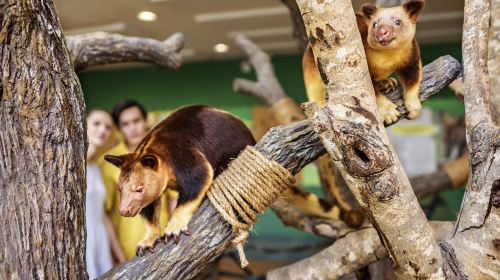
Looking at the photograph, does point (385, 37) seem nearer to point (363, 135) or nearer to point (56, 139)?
point (363, 135)

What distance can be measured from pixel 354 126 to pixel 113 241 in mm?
1245

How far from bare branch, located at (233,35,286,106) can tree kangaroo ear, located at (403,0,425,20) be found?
43.3 inches

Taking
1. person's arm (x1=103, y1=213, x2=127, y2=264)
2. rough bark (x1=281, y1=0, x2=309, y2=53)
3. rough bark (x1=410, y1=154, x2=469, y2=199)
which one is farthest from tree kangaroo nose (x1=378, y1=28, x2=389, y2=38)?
rough bark (x1=410, y1=154, x2=469, y2=199)

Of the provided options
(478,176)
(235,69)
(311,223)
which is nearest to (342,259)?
(311,223)

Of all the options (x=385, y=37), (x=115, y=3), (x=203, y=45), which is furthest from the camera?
(x=203, y=45)

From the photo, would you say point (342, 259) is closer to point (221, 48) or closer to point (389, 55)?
point (389, 55)

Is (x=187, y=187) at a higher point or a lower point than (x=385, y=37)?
lower

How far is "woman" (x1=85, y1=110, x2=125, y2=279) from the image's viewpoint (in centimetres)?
168

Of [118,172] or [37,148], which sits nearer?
[37,148]

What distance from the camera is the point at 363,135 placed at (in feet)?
2.56

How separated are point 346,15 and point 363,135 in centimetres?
19

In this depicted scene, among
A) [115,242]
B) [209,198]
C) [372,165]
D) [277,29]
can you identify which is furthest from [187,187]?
[277,29]

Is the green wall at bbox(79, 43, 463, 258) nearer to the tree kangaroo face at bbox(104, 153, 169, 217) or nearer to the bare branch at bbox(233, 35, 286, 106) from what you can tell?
the bare branch at bbox(233, 35, 286, 106)

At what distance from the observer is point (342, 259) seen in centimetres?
132
